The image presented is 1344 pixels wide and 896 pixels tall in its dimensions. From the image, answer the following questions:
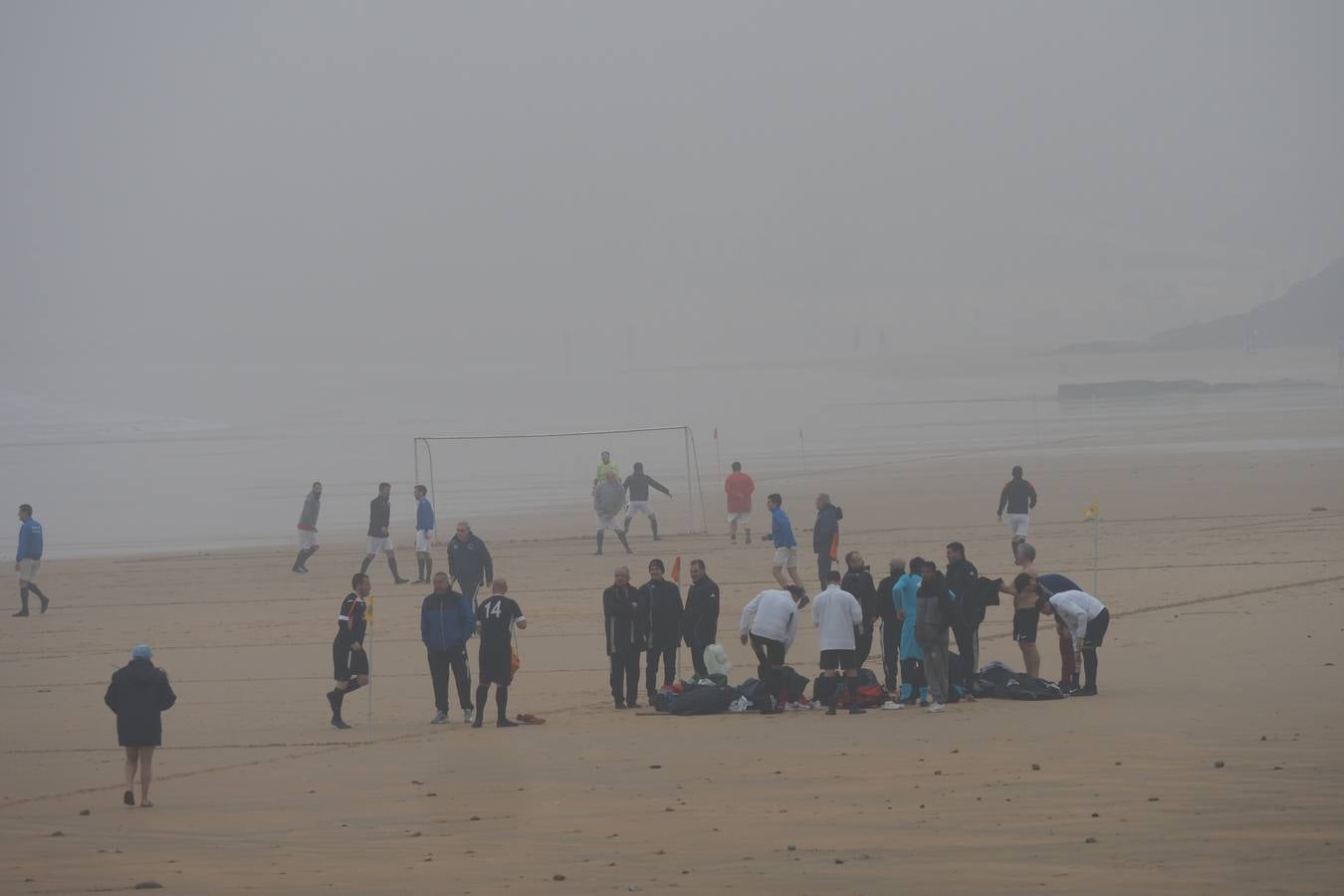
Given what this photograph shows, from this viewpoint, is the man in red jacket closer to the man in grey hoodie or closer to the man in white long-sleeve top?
the man in grey hoodie

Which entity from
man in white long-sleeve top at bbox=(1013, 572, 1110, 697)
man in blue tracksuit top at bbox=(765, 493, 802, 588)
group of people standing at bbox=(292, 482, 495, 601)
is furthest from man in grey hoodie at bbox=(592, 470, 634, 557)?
man in white long-sleeve top at bbox=(1013, 572, 1110, 697)

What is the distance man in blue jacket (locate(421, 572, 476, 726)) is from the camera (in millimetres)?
14312

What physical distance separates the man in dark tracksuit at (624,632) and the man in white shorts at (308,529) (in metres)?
11.7

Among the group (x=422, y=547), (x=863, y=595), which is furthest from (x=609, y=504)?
(x=863, y=595)

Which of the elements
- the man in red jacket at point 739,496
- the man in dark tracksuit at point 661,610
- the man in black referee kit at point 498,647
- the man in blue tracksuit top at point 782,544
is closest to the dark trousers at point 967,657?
the man in dark tracksuit at point 661,610

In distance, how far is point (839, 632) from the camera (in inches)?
540

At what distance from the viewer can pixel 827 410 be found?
8294 centimetres

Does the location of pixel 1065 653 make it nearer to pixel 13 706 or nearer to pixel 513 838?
pixel 513 838

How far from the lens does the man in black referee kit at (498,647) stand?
13.9 m

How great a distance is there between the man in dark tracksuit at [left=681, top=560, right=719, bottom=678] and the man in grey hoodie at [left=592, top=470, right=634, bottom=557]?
36.3ft

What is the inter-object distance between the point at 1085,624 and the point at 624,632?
3.95 m

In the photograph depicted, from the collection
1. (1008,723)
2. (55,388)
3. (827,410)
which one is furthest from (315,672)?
(55,388)

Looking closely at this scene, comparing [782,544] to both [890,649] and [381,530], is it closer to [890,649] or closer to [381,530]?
[890,649]

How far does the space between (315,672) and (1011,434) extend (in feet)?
132
